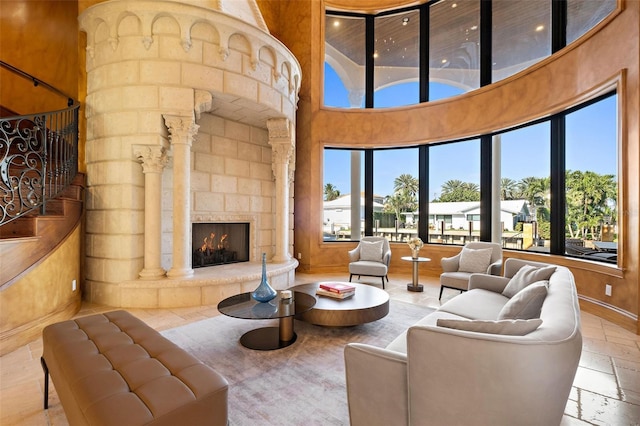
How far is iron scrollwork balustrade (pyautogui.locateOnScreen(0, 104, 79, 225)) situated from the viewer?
9.33ft

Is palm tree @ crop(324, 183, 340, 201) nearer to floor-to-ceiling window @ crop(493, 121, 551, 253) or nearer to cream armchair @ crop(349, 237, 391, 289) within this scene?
cream armchair @ crop(349, 237, 391, 289)

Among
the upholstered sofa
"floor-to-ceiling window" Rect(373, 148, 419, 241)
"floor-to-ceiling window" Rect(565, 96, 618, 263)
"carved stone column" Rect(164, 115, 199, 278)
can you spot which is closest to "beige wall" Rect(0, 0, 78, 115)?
"carved stone column" Rect(164, 115, 199, 278)

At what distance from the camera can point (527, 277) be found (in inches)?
111

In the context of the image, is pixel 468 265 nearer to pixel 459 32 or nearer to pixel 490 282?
pixel 490 282

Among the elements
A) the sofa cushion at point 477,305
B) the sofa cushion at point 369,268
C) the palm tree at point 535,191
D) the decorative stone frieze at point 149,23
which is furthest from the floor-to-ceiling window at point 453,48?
the sofa cushion at point 477,305

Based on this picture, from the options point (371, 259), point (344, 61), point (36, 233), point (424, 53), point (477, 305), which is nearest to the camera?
point (477, 305)

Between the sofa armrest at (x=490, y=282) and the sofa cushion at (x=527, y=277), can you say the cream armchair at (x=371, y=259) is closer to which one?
the sofa armrest at (x=490, y=282)

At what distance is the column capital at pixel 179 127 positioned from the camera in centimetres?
409

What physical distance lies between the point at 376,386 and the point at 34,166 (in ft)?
13.0

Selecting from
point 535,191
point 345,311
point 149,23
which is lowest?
point 345,311

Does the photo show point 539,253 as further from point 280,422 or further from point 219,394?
point 219,394

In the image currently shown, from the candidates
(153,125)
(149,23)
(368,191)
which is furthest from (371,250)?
(149,23)

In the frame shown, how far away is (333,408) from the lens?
1912 millimetres

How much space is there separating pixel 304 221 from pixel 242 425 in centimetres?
504
